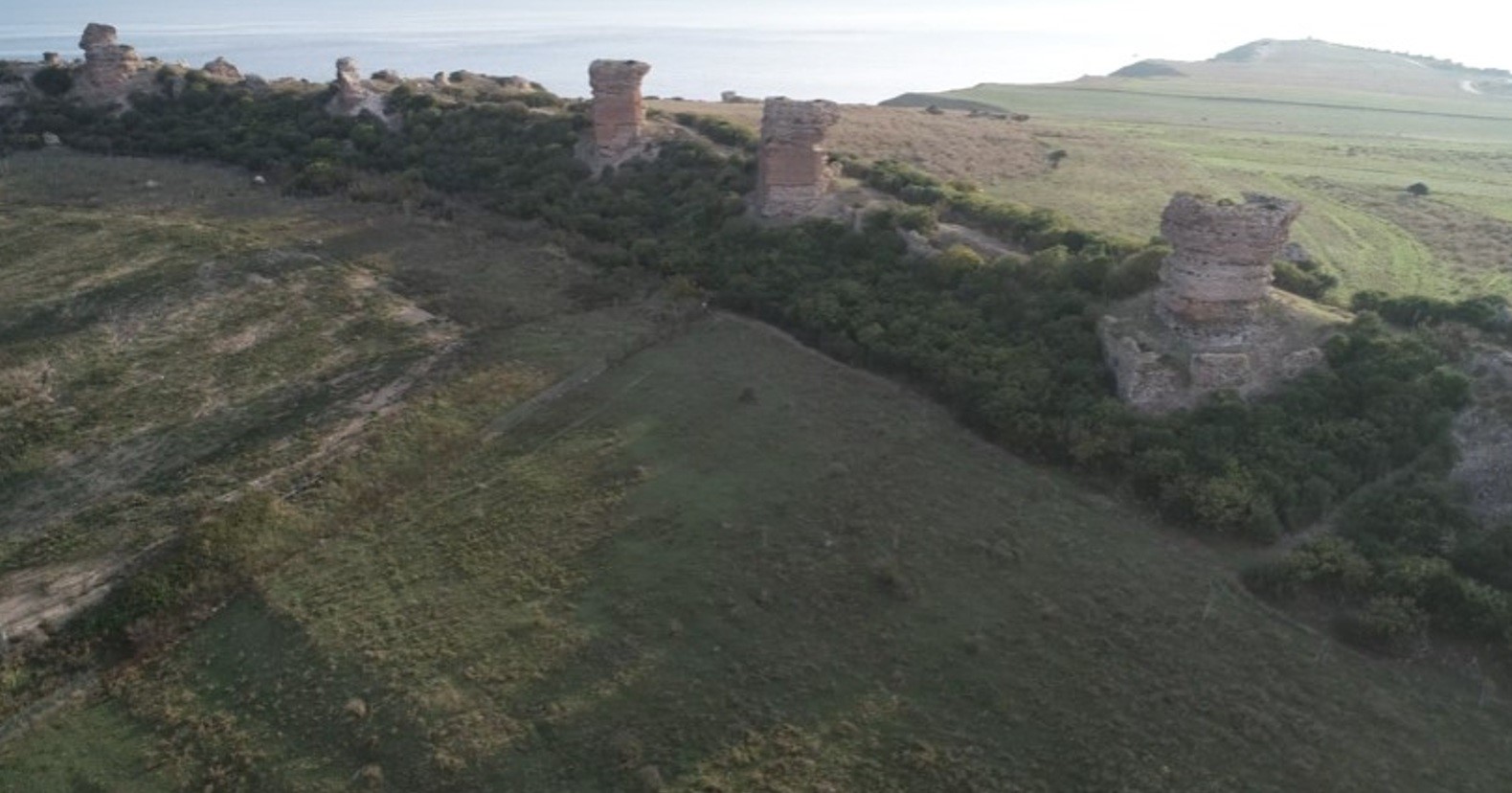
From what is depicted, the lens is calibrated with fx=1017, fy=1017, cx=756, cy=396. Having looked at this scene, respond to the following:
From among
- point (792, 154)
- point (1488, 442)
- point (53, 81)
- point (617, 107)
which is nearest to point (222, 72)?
point (53, 81)

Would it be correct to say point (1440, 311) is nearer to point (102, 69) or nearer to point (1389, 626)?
point (1389, 626)

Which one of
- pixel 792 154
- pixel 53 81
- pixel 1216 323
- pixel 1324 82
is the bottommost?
pixel 1216 323

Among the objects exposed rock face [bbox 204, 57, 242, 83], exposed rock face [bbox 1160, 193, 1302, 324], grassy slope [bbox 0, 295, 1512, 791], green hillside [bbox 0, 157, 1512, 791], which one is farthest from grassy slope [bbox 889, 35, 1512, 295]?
exposed rock face [bbox 204, 57, 242, 83]

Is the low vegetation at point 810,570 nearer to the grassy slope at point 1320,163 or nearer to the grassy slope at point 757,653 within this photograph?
the grassy slope at point 757,653

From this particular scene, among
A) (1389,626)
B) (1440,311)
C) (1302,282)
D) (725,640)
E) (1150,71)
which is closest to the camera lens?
(1389,626)

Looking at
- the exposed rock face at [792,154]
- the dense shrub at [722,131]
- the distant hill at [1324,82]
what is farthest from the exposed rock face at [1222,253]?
the distant hill at [1324,82]

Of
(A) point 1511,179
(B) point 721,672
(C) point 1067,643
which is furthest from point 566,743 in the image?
(A) point 1511,179

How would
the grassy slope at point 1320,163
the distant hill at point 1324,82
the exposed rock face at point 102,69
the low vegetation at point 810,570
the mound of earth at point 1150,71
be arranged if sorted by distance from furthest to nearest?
1. the mound of earth at point 1150,71
2. the distant hill at point 1324,82
3. the exposed rock face at point 102,69
4. the grassy slope at point 1320,163
5. the low vegetation at point 810,570
